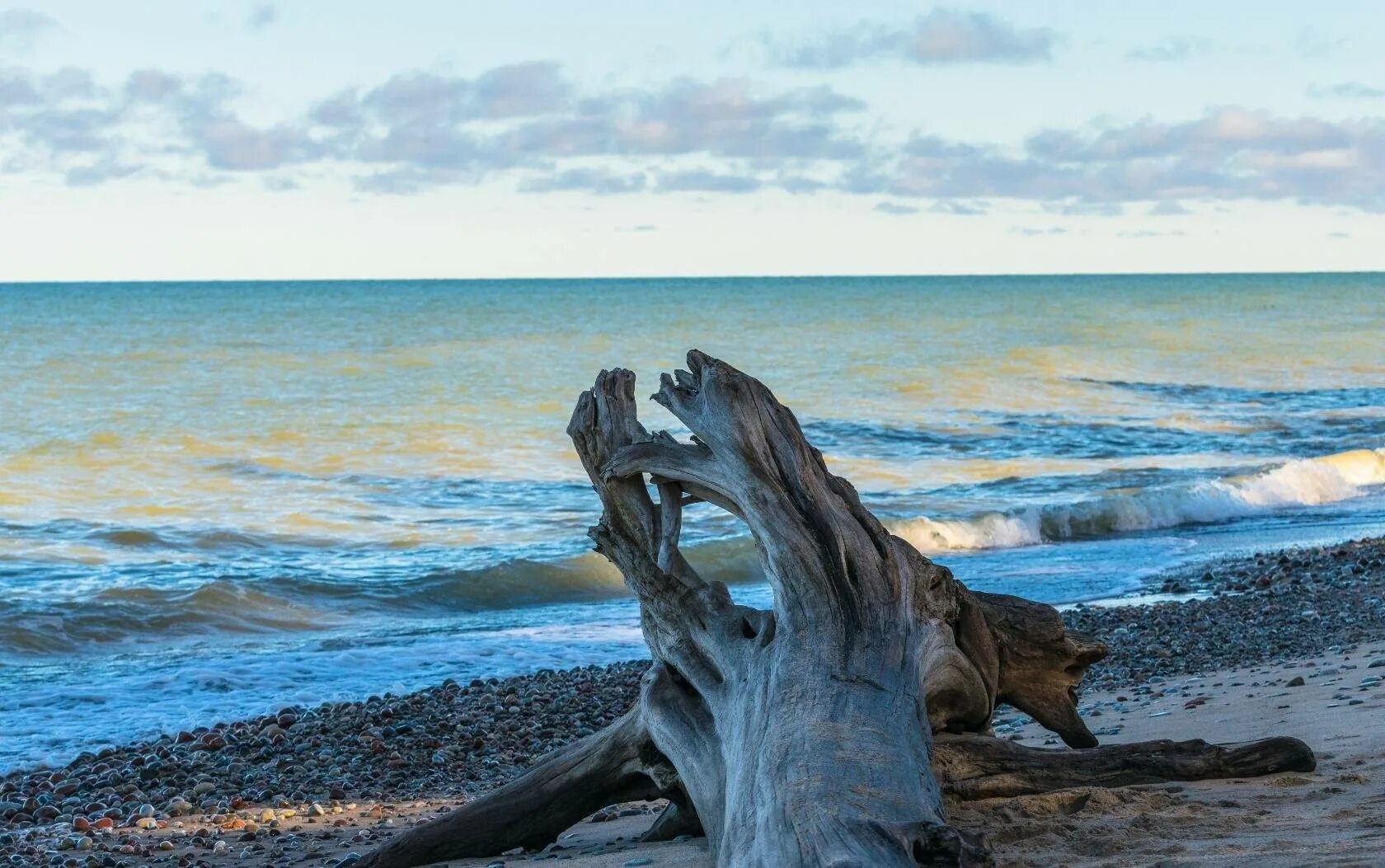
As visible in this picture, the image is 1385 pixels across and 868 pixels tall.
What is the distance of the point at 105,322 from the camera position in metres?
66.4

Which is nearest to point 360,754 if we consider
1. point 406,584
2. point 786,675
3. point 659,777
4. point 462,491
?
point 659,777

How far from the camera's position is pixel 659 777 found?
5016mm

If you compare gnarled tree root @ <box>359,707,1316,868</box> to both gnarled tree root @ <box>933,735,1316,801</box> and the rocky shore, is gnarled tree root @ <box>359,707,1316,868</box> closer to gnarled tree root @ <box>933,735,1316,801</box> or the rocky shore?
gnarled tree root @ <box>933,735,1316,801</box>

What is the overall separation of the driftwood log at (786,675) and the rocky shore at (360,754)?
1.27 m

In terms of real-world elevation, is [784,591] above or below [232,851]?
above

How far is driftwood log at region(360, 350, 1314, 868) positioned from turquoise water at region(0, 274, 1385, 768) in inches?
171

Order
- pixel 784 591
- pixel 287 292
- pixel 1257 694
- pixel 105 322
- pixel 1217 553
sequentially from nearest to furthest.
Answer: pixel 784 591 → pixel 1257 694 → pixel 1217 553 → pixel 105 322 → pixel 287 292

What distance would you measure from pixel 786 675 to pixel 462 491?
47.2ft

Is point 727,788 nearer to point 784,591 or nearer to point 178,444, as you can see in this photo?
point 784,591

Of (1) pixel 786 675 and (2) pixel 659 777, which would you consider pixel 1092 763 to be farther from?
(2) pixel 659 777

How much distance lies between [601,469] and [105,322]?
66.6 metres

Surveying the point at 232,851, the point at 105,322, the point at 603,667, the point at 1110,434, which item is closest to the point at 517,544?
the point at 603,667

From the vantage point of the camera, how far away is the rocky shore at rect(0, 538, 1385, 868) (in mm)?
6129

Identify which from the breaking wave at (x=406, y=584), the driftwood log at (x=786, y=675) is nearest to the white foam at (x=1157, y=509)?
the breaking wave at (x=406, y=584)
